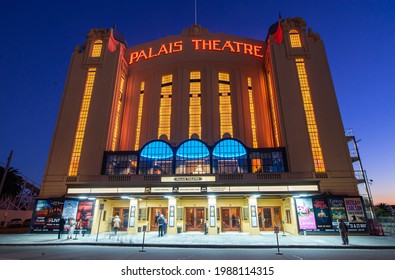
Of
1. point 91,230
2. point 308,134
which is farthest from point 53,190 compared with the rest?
point 308,134

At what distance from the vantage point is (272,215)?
2675cm

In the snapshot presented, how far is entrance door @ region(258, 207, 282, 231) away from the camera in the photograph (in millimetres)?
26531

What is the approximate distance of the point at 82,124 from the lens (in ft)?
107

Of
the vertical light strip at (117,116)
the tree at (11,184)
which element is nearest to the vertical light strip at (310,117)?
the vertical light strip at (117,116)

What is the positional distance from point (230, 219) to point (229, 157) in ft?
25.7

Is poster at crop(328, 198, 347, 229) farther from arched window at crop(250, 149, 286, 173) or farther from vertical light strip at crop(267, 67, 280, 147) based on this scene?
vertical light strip at crop(267, 67, 280, 147)

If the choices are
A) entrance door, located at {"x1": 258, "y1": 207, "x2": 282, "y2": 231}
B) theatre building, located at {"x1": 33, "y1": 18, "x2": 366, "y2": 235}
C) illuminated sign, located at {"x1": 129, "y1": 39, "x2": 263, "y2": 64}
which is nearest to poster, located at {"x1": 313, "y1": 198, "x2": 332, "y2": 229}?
theatre building, located at {"x1": 33, "y1": 18, "x2": 366, "y2": 235}

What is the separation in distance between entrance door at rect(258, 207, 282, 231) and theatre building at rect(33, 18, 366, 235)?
0.44ft

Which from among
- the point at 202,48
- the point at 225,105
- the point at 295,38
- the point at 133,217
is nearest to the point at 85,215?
the point at 133,217

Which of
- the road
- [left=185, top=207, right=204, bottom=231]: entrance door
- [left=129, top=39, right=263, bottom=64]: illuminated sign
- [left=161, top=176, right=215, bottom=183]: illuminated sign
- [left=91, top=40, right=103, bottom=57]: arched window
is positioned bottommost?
the road

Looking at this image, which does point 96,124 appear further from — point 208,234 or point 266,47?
point 266,47

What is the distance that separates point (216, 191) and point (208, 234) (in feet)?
15.2

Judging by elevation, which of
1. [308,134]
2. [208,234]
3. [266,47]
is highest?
[266,47]

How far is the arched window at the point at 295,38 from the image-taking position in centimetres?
3664
